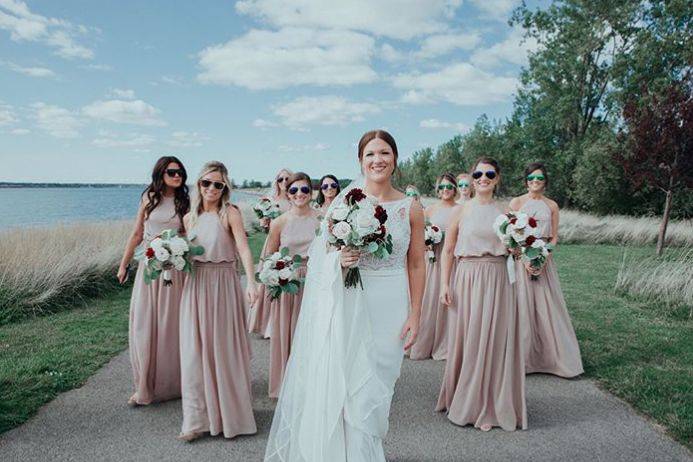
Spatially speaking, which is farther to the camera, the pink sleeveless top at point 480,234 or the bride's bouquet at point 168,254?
the pink sleeveless top at point 480,234

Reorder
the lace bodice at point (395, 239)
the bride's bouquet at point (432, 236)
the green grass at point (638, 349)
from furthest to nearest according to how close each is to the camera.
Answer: the bride's bouquet at point (432, 236) < the green grass at point (638, 349) < the lace bodice at point (395, 239)

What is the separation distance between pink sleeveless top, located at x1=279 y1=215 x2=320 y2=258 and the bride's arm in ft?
8.97

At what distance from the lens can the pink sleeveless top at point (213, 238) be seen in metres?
5.15

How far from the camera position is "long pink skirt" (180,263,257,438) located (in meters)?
4.98

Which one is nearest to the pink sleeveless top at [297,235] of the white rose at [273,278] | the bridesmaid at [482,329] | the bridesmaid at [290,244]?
the bridesmaid at [290,244]

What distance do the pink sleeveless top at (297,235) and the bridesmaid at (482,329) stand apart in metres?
1.96

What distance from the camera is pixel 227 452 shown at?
468 centimetres

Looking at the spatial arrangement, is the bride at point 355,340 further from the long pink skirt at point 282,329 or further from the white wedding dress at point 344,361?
the long pink skirt at point 282,329

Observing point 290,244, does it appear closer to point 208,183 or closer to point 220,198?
point 220,198

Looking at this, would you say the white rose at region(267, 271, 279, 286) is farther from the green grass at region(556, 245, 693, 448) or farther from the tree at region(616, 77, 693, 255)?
the tree at region(616, 77, 693, 255)

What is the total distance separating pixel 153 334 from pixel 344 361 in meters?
3.12

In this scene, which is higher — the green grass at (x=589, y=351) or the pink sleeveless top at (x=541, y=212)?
the pink sleeveless top at (x=541, y=212)

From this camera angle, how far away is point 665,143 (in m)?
17.4

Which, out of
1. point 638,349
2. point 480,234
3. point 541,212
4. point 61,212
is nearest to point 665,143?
point 638,349
